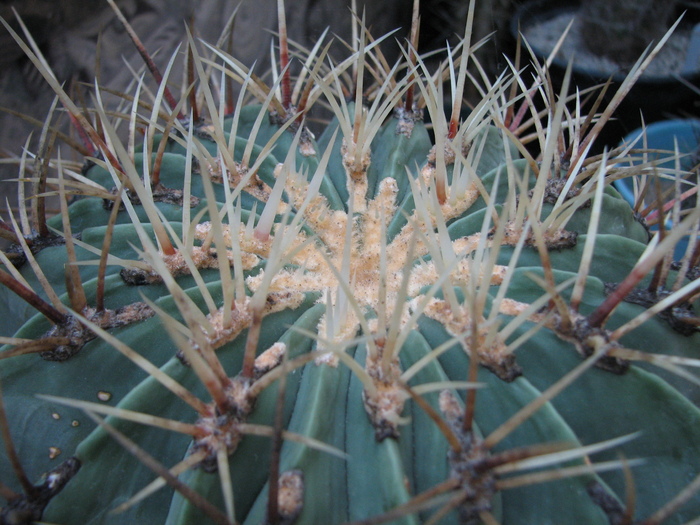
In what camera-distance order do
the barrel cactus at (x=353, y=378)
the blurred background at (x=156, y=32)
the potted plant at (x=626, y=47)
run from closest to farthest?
the barrel cactus at (x=353, y=378) → the blurred background at (x=156, y=32) → the potted plant at (x=626, y=47)

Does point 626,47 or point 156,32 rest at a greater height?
point 156,32

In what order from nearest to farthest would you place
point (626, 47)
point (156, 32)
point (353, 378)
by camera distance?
point (353, 378)
point (156, 32)
point (626, 47)

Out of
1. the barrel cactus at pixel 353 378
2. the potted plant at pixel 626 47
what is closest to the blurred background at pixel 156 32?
the potted plant at pixel 626 47

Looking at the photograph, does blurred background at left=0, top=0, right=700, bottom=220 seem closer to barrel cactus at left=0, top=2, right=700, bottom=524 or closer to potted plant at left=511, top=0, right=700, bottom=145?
potted plant at left=511, top=0, right=700, bottom=145

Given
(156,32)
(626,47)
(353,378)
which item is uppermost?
(156,32)

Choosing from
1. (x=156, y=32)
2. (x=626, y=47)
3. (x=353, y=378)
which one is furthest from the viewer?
(x=626, y=47)

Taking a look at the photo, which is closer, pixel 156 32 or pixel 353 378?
pixel 353 378

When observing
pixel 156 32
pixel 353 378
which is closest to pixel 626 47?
pixel 156 32

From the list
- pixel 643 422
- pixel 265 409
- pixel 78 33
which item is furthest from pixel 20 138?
pixel 643 422

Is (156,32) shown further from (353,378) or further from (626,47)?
(626,47)

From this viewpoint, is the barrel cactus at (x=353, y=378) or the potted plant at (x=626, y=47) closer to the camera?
the barrel cactus at (x=353, y=378)

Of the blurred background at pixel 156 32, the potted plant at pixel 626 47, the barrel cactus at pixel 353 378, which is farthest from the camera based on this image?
the potted plant at pixel 626 47

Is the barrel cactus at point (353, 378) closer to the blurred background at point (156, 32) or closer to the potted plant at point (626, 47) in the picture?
the blurred background at point (156, 32)
